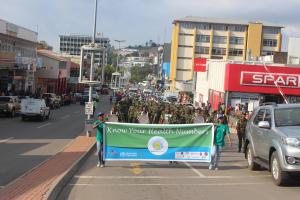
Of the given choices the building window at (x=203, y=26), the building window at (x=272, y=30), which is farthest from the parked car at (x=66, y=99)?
the building window at (x=272, y=30)

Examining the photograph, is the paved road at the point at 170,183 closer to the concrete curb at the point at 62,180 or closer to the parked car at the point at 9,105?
the concrete curb at the point at 62,180

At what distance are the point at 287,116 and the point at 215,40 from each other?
123 metres

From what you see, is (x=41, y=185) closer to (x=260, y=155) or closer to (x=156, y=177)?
(x=156, y=177)

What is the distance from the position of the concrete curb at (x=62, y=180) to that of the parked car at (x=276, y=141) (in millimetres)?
4636

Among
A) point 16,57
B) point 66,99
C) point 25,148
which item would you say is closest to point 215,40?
point 66,99

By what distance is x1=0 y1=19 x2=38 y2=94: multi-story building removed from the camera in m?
62.2

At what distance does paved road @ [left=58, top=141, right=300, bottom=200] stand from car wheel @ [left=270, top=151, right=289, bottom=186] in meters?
0.17

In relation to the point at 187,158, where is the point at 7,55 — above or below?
above

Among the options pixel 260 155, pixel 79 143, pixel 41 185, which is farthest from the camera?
pixel 79 143

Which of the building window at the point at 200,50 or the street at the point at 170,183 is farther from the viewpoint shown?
the building window at the point at 200,50

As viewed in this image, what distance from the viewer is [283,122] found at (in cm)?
1391

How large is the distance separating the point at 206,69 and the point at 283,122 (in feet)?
166

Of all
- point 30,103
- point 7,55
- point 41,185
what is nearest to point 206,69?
point 7,55

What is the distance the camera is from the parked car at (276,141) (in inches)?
496
